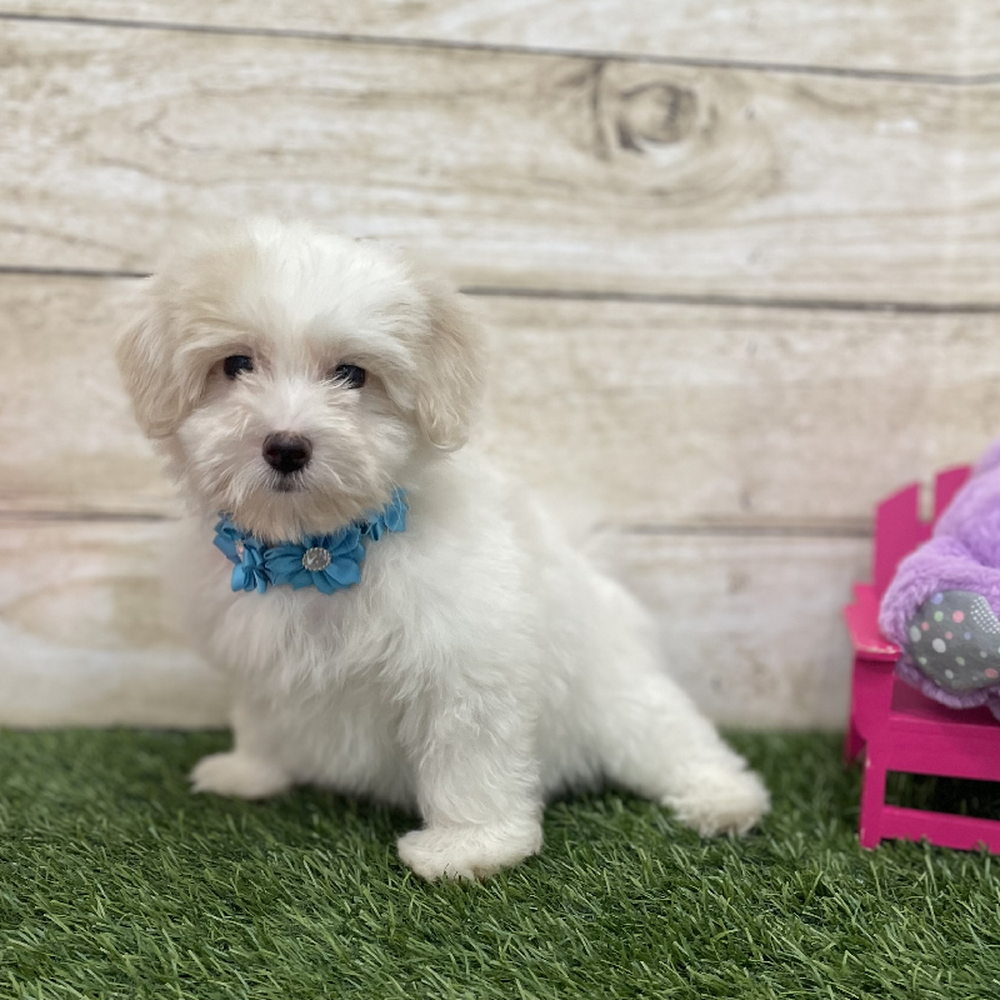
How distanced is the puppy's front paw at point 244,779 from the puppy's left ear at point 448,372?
2.64 feet

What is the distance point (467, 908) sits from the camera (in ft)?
4.59

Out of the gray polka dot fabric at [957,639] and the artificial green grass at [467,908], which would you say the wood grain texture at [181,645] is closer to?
the artificial green grass at [467,908]

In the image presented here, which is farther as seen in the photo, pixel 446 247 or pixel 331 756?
pixel 446 247

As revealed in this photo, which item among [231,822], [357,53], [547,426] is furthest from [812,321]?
[231,822]

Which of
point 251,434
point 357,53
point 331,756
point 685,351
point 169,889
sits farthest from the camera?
point 685,351

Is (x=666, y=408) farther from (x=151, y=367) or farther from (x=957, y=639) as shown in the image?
(x=151, y=367)

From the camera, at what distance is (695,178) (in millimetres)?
1943

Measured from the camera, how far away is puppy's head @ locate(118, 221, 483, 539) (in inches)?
51.9

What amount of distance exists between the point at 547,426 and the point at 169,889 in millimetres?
1152

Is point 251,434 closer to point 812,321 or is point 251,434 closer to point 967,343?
point 812,321

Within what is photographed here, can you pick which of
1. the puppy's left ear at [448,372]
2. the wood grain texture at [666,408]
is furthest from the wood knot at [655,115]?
the puppy's left ear at [448,372]

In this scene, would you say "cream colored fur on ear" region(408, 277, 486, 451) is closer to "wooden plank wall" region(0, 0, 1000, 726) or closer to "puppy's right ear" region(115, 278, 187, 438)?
"puppy's right ear" region(115, 278, 187, 438)

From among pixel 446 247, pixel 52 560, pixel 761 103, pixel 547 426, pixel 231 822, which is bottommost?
pixel 231 822

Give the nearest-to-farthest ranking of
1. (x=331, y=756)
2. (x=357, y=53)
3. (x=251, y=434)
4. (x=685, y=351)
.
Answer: (x=251, y=434), (x=331, y=756), (x=357, y=53), (x=685, y=351)
